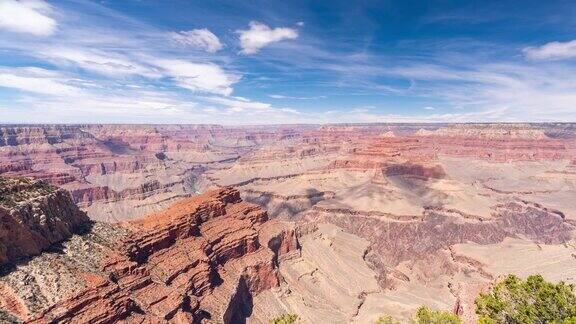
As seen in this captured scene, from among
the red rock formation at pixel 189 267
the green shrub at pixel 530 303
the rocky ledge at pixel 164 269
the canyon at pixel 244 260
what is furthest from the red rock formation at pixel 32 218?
the green shrub at pixel 530 303

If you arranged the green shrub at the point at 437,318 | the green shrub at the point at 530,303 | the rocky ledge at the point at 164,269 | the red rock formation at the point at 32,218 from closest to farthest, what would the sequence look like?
the green shrub at the point at 530,303 < the green shrub at the point at 437,318 < the rocky ledge at the point at 164,269 < the red rock formation at the point at 32,218

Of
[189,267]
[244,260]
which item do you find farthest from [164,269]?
[244,260]

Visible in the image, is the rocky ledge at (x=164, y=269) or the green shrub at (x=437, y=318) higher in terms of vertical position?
the green shrub at (x=437, y=318)

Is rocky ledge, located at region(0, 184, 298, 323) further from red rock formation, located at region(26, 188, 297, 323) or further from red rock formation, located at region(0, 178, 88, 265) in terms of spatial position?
red rock formation, located at region(0, 178, 88, 265)

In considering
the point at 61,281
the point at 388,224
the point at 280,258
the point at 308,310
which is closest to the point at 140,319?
the point at 61,281

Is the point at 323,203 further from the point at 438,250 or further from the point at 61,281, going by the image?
the point at 61,281

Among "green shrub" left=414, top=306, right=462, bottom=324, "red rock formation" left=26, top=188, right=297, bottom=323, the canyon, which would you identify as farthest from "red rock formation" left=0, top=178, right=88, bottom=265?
"green shrub" left=414, top=306, right=462, bottom=324

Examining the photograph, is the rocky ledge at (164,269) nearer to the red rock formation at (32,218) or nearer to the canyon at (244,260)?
the canyon at (244,260)
